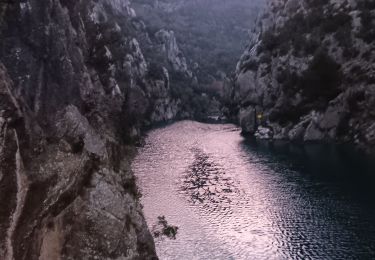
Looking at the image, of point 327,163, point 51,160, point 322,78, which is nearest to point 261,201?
point 327,163

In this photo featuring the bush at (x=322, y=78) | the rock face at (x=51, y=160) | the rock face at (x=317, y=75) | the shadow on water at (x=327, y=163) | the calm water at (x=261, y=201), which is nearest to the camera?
the rock face at (x=51, y=160)

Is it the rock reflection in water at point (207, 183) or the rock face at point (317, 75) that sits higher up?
the rock face at point (317, 75)

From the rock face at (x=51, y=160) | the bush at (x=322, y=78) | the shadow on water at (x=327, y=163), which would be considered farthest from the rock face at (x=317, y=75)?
the rock face at (x=51, y=160)

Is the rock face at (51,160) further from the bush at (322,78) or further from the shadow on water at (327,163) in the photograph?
the bush at (322,78)

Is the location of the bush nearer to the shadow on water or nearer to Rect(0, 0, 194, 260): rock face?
the shadow on water

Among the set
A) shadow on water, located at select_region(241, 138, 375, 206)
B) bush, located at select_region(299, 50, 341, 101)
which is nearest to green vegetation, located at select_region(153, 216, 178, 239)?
shadow on water, located at select_region(241, 138, 375, 206)

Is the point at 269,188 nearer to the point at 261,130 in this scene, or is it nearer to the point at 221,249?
the point at 221,249
